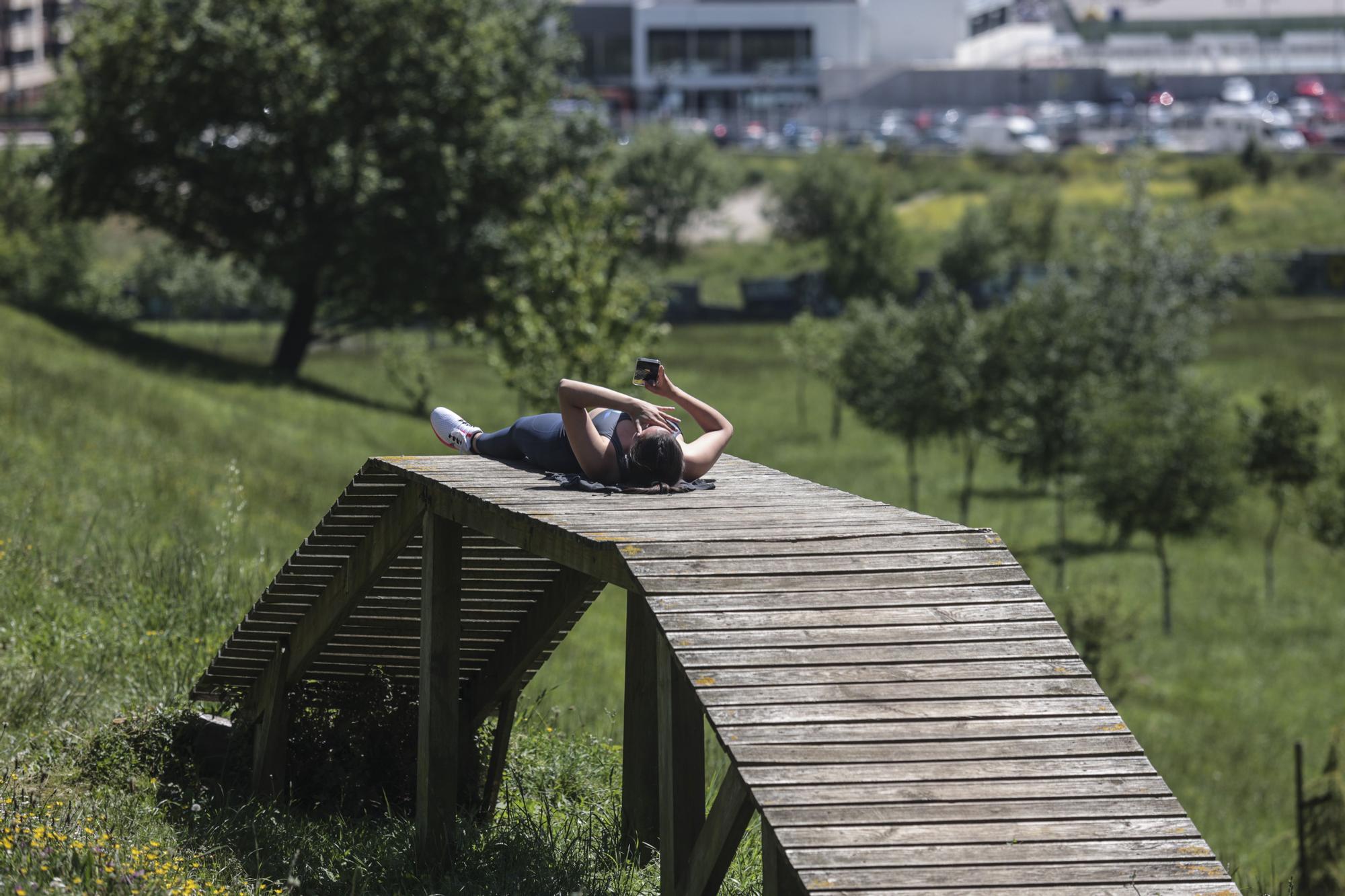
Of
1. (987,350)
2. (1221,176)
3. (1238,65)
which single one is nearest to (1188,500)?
(987,350)

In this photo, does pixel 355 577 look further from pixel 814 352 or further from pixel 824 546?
pixel 814 352

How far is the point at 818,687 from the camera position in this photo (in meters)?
5.58

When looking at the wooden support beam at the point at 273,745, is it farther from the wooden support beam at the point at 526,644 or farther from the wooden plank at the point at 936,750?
the wooden plank at the point at 936,750

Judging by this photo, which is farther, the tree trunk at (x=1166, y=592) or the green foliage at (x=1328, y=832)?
the tree trunk at (x=1166, y=592)

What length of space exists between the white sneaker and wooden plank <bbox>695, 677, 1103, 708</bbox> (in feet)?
12.0

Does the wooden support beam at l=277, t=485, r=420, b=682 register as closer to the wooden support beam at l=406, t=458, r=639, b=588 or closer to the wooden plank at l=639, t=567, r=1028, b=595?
the wooden support beam at l=406, t=458, r=639, b=588

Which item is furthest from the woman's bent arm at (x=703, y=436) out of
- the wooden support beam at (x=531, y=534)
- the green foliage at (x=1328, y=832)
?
the green foliage at (x=1328, y=832)

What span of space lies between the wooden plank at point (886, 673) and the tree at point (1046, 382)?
98.9ft

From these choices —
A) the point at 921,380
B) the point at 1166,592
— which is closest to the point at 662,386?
the point at 1166,592

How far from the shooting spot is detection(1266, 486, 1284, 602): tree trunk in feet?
107

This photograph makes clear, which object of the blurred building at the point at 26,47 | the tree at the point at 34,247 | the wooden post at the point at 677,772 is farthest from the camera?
the blurred building at the point at 26,47

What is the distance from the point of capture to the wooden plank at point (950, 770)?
5.23 metres

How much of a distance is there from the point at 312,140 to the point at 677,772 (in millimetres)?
28566

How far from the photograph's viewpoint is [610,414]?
7.96 metres
